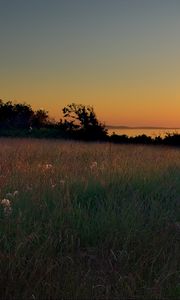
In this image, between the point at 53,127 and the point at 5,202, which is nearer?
the point at 5,202

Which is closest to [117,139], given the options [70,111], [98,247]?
[70,111]

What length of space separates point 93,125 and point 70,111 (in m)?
→ 2.57

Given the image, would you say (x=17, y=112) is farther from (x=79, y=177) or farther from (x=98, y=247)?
(x=98, y=247)

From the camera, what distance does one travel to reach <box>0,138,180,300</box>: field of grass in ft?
15.8

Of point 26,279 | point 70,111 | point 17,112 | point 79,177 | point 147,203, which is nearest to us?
point 26,279

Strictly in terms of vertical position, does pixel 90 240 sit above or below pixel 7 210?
below

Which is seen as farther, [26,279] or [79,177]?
[79,177]

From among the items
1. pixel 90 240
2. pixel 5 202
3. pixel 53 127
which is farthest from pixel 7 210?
pixel 53 127

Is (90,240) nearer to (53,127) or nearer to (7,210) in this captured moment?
(7,210)

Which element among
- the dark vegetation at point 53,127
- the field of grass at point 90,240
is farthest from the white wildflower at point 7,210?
the dark vegetation at point 53,127

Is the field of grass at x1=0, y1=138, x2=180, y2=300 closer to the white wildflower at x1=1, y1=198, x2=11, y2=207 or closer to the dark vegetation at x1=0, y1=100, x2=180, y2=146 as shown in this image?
the white wildflower at x1=1, y1=198, x2=11, y2=207

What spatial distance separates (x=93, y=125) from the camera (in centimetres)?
3155

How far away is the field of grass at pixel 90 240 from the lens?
15.8ft

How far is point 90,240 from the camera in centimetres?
582
